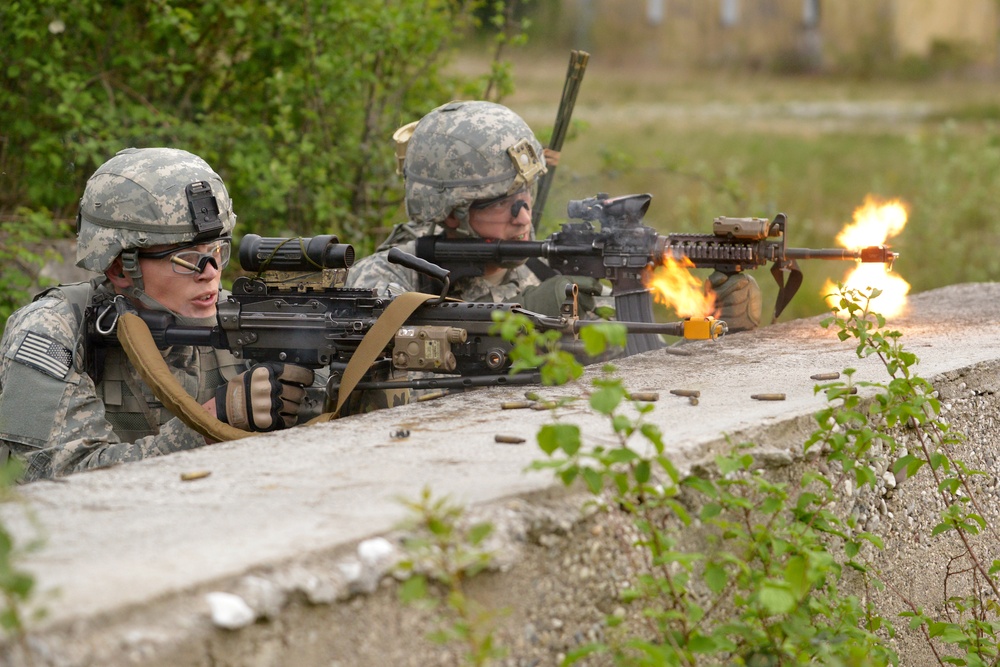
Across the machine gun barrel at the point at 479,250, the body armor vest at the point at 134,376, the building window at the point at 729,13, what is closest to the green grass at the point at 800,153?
the building window at the point at 729,13

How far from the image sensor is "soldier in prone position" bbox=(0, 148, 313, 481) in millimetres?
3828

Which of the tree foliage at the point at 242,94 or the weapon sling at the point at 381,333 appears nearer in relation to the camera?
the weapon sling at the point at 381,333

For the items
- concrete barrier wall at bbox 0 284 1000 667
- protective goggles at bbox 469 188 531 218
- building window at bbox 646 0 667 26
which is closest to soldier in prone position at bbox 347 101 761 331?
protective goggles at bbox 469 188 531 218

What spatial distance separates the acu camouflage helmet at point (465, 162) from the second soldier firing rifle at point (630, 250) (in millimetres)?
160

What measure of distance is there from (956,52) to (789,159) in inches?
105

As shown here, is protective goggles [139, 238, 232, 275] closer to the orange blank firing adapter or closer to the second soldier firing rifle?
the second soldier firing rifle

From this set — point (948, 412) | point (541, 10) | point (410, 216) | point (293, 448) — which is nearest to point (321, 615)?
point (293, 448)

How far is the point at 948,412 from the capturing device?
13.7 ft

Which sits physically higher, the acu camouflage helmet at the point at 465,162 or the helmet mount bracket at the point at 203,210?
the acu camouflage helmet at the point at 465,162

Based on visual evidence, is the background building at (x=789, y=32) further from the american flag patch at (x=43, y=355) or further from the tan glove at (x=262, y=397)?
the american flag patch at (x=43, y=355)

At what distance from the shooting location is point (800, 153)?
52.9 feet

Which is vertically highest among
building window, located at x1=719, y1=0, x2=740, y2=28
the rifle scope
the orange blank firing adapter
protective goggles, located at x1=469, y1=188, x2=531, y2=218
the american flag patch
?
building window, located at x1=719, y1=0, x2=740, y2=28

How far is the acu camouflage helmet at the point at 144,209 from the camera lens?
4117 millimetres

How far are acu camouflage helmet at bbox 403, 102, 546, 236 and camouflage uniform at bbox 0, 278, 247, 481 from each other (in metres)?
1.52
